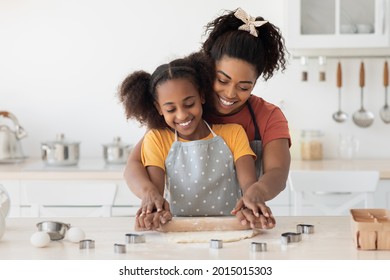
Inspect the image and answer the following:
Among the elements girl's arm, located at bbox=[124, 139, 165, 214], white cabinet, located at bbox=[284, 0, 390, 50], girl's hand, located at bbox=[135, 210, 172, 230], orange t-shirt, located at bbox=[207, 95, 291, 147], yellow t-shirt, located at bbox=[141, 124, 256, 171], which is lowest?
girl's hand, located at bbox=[135, 210, 172, 230]

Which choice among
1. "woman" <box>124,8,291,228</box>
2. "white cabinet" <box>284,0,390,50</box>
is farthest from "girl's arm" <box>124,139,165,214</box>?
"white cabinet" <box>284,0,390,50</box>

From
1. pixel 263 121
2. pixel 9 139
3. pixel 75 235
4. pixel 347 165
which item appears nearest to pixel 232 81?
pixel 263 121

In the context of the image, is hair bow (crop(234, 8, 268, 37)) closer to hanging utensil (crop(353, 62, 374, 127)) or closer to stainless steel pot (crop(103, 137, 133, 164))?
stainless steel pot (crop(103, 137, 133, 164))

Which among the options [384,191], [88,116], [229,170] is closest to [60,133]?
[88,116]

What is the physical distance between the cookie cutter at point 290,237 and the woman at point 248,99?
6.0 inches

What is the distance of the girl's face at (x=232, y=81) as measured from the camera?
7.27ft

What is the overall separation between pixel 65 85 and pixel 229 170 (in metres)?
2.18

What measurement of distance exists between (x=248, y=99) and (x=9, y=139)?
6.30ft

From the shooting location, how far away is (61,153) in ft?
12.9

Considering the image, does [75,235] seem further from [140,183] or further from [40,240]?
[140,183]

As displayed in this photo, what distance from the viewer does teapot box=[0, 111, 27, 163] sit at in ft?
13.2

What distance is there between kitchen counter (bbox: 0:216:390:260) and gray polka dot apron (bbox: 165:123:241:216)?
0.54ft

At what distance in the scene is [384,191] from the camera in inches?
147
